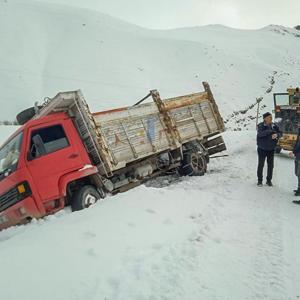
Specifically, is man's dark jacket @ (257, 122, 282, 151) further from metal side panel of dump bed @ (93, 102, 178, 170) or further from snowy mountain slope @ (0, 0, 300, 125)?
snowy mountain slope @ (0, 0, 300, 125)

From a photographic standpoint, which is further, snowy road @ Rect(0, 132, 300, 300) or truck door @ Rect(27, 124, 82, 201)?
truck door @ Rect(27, 124, 82, 201)

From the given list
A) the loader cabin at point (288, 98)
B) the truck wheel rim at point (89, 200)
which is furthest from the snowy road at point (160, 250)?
the loader cabin at point (288, 98)

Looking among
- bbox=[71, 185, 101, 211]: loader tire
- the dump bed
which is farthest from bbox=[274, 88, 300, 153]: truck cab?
bbox=[71, 185, 101, 211]: loader tire

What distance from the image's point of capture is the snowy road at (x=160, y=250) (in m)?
4.27

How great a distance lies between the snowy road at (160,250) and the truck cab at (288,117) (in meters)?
5.84

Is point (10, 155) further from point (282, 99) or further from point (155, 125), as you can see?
point (282, 99)

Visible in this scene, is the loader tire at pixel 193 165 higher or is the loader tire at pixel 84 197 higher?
the loader tire at pixel 84 197

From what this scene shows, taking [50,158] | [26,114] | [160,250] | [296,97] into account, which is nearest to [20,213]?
[50,158]

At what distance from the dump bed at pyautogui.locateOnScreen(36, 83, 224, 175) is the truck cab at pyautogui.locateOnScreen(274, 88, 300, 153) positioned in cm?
248

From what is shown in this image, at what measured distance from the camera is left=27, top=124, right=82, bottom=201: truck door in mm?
7016

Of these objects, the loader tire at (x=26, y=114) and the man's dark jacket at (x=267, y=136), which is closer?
the man's dark jacket at (x=267, y=136)

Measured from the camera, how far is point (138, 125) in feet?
31.1

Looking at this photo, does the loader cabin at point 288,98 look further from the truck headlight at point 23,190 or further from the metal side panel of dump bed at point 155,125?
the truck headlight at point 23,190

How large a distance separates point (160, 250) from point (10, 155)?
3.74 m
